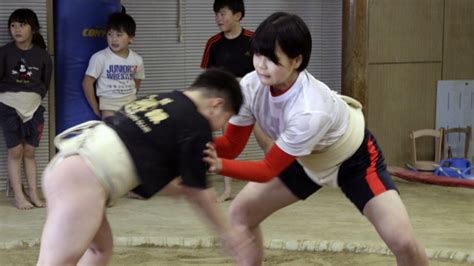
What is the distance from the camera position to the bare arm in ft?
15.1

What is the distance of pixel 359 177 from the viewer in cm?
274

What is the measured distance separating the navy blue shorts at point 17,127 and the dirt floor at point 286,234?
1.18ft

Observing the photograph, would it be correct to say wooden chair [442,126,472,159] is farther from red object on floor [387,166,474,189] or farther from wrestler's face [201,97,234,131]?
wrestler's face [201,97,234,131]

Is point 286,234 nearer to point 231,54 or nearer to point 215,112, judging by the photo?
point 231,54

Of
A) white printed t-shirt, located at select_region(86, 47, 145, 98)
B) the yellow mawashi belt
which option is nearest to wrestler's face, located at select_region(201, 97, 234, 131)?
the yellow mawashi belt

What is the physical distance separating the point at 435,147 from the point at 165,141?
12.9ft

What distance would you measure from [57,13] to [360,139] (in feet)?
8.07

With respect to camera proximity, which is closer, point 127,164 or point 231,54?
point 127,164

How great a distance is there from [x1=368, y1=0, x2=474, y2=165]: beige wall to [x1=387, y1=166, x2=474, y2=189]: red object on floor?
37cm

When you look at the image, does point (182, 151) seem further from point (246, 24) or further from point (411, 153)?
point (411, 153)

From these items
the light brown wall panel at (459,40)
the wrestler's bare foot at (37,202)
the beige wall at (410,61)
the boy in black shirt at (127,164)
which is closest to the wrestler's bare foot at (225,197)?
the wrestler's bare foot at (37,202)

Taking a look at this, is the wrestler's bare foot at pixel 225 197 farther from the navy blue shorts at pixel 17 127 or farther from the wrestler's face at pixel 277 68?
the wrestler's face at pixel 277 68

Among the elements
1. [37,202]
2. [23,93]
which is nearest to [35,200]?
[37,202]

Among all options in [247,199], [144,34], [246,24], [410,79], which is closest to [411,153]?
[410,79]
